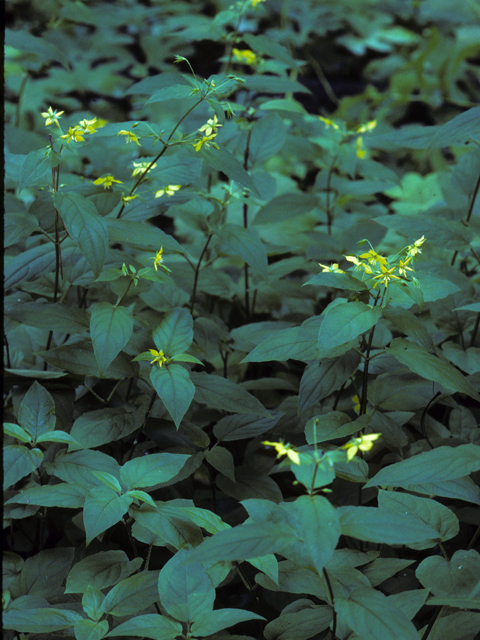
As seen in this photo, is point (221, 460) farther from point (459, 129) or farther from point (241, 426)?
point (459, 129)

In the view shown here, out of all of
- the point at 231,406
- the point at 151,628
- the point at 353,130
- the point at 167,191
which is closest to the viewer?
the point at 151,628

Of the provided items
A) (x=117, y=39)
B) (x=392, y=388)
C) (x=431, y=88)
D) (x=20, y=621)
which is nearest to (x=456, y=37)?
(x=431, y=88)

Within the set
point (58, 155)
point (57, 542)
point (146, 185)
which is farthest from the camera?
point (146, 185)

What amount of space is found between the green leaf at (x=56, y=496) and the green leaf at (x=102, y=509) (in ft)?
0.19

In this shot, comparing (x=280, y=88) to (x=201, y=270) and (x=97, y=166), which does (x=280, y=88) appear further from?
(x=97, y=166)

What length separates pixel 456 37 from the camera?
4211 mm

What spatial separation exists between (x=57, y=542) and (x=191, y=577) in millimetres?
563

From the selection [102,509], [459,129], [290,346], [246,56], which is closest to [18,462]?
[102,509]

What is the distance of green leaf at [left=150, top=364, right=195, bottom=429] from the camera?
3.30 ft

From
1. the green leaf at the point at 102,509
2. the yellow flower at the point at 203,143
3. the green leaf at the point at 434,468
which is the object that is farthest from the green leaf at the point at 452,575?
the yellow flower at the point at 203,143

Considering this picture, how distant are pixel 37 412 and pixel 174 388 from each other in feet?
0.95

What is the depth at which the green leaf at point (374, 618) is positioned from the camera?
0.75m

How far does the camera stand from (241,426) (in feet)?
4.04

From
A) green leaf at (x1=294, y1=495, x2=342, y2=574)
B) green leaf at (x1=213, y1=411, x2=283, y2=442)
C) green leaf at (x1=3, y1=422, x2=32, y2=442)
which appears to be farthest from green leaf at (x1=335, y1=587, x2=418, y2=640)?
green leaf at (x1=3, y1=422, x2=32, y2=442)
